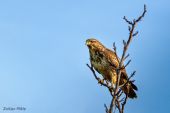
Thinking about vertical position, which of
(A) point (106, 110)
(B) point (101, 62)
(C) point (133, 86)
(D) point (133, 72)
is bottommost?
(A) point (106, 110)

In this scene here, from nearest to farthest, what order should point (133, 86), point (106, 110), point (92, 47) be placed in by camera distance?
point (106, 110)
point (133, 86)
point (92, 47)

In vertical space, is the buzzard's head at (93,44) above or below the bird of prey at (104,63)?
above

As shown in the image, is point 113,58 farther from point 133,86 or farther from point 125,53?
point 125,53

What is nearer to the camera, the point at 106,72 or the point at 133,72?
the point at 133,72

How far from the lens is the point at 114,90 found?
18.9ft

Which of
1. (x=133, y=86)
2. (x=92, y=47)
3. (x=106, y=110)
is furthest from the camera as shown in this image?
(x=92, y=47)

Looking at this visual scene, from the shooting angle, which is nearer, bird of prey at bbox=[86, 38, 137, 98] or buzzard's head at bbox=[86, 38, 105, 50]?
bird of prey at bbox=[86, 38, 137, 98]

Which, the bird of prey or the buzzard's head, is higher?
the buzzard's head

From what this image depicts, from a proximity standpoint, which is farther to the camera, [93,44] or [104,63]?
[93,44]

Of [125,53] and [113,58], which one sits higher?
[113,58]

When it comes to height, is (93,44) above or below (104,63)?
above

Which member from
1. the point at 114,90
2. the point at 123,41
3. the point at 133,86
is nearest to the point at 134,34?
the point at 123,41

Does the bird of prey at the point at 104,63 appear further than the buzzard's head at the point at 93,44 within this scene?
No

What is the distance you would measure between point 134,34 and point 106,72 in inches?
149
